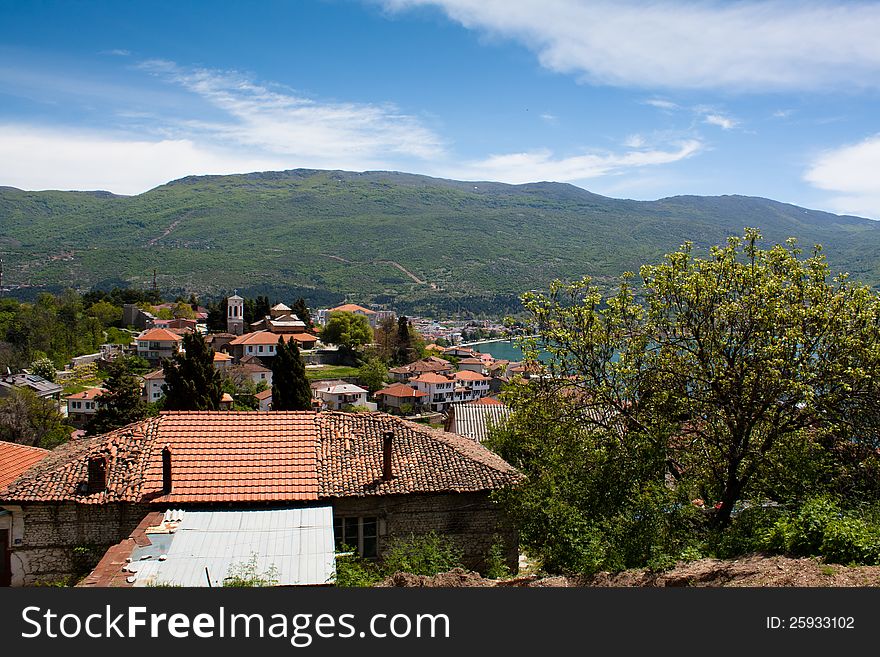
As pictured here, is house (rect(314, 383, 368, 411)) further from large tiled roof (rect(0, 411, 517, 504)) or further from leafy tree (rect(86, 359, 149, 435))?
large tiled roof (rect(0, 411, 517, 504))

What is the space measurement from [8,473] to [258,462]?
6.46m

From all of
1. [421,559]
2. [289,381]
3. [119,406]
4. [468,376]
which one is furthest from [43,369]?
[421,559]

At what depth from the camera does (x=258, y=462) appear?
1358cm

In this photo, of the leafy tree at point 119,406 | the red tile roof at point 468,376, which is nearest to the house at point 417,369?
the red tile roof at point 468,376

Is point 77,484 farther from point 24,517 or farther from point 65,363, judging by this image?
point 65,363

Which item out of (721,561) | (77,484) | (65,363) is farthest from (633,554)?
(65,363)

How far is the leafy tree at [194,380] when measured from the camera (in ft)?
103

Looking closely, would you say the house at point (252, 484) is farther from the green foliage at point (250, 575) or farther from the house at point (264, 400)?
the house at point (264, 400)

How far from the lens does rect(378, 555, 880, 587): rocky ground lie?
8.12 m

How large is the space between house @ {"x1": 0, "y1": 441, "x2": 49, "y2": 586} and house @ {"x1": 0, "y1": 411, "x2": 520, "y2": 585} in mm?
98

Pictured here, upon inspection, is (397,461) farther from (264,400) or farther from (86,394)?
(264,400)

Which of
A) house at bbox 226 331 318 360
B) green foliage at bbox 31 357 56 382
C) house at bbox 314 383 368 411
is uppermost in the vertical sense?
house at bbox 226 331 318 360

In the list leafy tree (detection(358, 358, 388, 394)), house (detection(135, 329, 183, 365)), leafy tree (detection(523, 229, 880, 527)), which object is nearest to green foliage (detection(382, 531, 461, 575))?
leafy tree (detection(523, 229, 880, 527))

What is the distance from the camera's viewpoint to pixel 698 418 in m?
12.7
